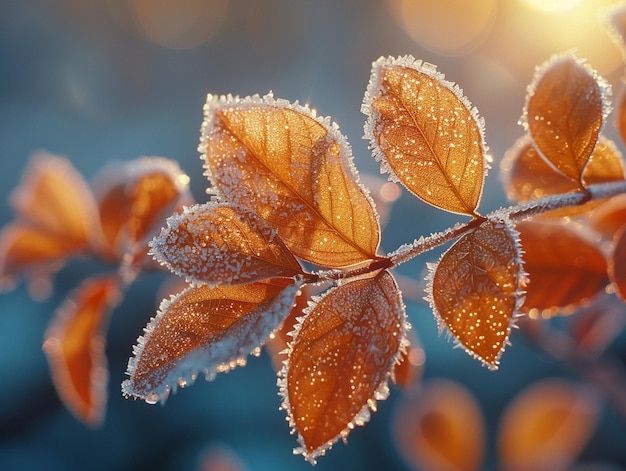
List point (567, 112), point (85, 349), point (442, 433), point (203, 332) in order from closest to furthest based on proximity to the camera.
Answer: point (203, 332)
point (567, 112)
point (85, 349)
point (442, 433)

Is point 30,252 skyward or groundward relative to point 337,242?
skyward

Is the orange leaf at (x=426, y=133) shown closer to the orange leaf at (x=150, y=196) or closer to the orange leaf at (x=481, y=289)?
the orange leaf at (x=481, y=289)

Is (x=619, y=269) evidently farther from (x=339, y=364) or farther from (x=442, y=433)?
(x=442, y=433)

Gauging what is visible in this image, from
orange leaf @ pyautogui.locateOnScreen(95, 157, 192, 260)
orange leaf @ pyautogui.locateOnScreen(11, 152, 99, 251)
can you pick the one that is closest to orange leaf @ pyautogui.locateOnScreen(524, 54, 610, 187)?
orange leaf @ pyautogui.locateOnScreen(95, 157, 192, 260)

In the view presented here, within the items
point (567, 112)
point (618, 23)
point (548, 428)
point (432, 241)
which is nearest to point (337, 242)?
point (432, 241)

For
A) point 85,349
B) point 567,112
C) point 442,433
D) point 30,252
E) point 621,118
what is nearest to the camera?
point 567,112

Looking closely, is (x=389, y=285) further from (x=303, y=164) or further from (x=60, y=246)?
(x=60, y=246)
